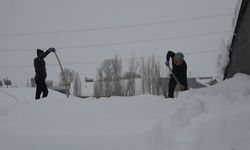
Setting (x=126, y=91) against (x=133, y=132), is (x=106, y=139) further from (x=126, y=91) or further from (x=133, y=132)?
(x=126, y=91)

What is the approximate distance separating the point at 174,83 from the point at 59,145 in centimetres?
527

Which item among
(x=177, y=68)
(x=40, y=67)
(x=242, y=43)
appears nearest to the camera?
(x=242, y=43)

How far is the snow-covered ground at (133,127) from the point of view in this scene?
153 inches

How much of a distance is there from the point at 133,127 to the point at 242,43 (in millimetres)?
4819

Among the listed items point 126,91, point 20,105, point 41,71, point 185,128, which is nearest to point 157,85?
point 126,91

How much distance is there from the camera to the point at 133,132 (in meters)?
4.39

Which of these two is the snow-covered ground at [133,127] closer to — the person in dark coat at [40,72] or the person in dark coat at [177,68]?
the person in dark coat at [177,68]

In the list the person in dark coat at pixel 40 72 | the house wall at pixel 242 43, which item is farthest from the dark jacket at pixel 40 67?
the house wall at pixel 242 43

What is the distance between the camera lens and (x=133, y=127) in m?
4.70

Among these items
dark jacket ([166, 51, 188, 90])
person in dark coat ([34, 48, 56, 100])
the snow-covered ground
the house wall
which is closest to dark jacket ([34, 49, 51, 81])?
person in dark coat ([34, 48, 56, 100])

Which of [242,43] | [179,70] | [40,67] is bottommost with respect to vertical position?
[179,70]

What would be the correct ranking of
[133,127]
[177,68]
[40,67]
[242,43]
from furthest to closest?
[40,67] < [177,68] < [242,43] < [133,127]

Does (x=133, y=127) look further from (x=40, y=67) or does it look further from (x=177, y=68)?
(x=40, y=67)

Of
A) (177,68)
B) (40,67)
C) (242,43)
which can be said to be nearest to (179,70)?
(177,68)
